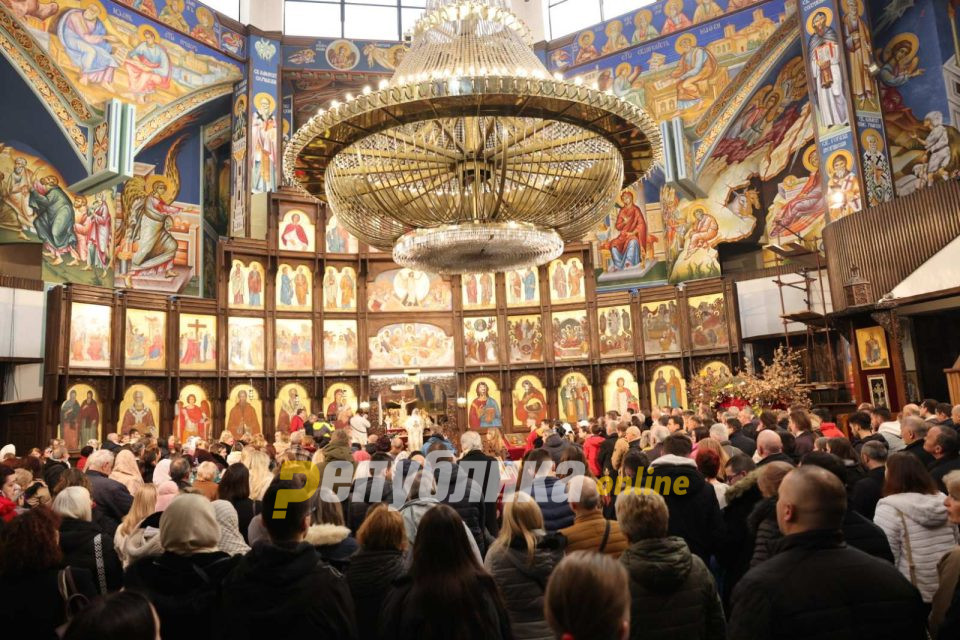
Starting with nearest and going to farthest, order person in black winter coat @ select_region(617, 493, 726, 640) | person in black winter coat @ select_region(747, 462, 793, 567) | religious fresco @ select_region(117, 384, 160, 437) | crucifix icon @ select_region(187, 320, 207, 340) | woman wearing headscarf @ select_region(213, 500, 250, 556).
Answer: person in black winter coat @ select_region(617, 493, 726, 640) → person in black winter coat @ select_region(747, 462, 793, 567) → woman wearing headscarf @ select_region(213, 500, 250, 556) → religious fresco @ select_region(117, 384, 160, 437) → crucifix icon @ select_region(187, 320, 207, 340)

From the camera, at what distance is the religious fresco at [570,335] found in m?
21.0

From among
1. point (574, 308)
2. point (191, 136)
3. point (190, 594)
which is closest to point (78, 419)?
point (191, 136)

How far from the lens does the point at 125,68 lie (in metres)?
20.0

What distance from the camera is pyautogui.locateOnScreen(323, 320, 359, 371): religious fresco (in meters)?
20.9

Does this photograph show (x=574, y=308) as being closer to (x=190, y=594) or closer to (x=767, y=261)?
(x=767, y=261)

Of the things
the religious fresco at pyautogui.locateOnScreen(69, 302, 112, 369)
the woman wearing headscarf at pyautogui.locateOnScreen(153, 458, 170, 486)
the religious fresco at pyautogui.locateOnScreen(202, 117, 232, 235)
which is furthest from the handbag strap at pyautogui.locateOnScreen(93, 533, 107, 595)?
the religious fresco at pyautogui.locateOnScreen(202, 117, 232, 235)

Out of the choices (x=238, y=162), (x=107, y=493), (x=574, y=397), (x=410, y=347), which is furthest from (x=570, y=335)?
(x=107, y=493)

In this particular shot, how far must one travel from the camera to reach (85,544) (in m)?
3.89

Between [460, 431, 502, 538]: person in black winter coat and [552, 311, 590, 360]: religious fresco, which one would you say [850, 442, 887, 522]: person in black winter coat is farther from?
[552, 311, 590, 360]: religious fresco

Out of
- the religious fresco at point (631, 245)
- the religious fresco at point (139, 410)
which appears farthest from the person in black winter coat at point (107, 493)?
the religious fresco at point (631, 245)

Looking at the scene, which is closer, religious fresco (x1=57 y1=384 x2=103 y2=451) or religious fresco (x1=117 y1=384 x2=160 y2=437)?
religious fresco (x1=57 y1=384 x2=103 y2=451)

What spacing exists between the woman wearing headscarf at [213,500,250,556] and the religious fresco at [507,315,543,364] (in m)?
17.0

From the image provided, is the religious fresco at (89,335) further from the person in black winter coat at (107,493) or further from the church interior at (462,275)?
the person in black winter coat at (107,493)

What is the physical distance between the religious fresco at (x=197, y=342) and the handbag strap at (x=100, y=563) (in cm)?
1577
